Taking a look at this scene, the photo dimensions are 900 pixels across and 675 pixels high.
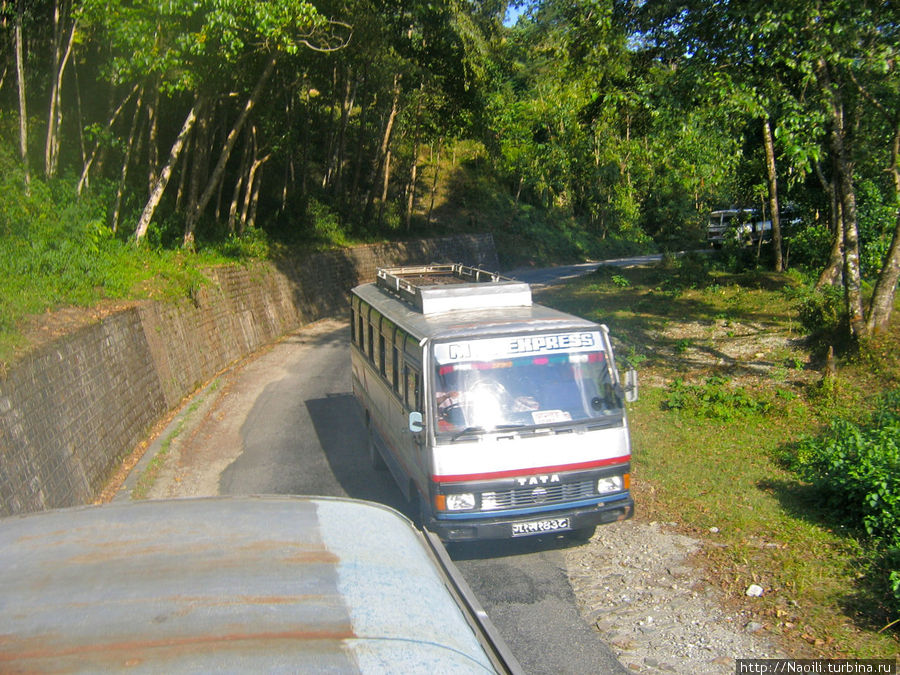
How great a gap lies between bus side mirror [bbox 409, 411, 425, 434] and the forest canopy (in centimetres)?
794

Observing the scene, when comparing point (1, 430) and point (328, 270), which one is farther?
point (328, 270)

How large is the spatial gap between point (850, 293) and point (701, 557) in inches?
315

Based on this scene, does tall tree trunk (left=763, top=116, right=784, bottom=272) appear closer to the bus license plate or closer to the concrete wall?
the concrete wall

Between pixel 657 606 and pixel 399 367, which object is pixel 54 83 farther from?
pixel 657 606

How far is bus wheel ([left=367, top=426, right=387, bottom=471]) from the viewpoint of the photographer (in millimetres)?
10453

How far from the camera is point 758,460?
970cm

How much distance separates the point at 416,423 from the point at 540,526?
1504 mm

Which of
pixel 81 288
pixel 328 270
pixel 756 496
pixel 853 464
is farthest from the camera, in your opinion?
pixel 328 270

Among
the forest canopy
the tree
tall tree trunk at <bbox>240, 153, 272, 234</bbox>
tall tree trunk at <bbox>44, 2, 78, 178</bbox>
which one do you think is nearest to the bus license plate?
the tree

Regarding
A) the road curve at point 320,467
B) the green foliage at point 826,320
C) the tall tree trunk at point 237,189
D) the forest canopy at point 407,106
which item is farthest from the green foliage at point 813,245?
the tall tree trunk at point 237,189

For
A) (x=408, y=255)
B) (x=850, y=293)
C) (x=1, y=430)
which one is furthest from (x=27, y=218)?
(x=408, y=255)

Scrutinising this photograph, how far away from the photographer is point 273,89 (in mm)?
23281

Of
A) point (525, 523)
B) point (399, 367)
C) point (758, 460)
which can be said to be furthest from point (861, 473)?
point (399, 367)

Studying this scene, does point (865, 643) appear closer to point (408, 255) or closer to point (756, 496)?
point (756, 496)
